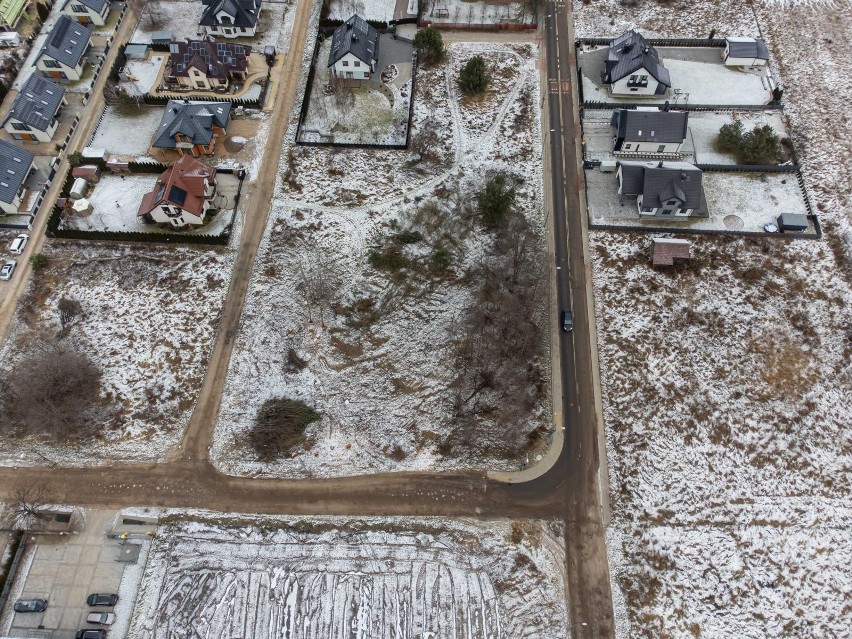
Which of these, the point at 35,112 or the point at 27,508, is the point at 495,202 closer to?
the point at 27,508

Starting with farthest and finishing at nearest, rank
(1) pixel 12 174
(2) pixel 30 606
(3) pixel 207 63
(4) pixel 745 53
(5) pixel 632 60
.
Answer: (4) pixel 745 53, (3) pixel 207 63, (5) pixel 632 60, (1) pixel 12 174, (2) pixel 30 606

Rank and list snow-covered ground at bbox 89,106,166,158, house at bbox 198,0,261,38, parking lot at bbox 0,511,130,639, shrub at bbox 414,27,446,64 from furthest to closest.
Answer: house at bbox 198,0,261,38
shrub at bbox 414,27,446,64
snow-covered ground at bbox 89,106,166,158
parking lot at bbox 0,511,130,639

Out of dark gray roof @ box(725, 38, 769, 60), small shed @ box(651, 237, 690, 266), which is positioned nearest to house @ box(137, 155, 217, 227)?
small shed @ box(651, 237, 690, 266)

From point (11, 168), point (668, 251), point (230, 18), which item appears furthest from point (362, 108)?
point (668, 251)

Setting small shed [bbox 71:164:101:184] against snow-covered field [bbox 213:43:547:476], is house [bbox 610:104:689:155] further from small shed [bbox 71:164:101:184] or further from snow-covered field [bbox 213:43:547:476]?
small shed [bbox 71:164:101:184]

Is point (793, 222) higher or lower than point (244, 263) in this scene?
higher
